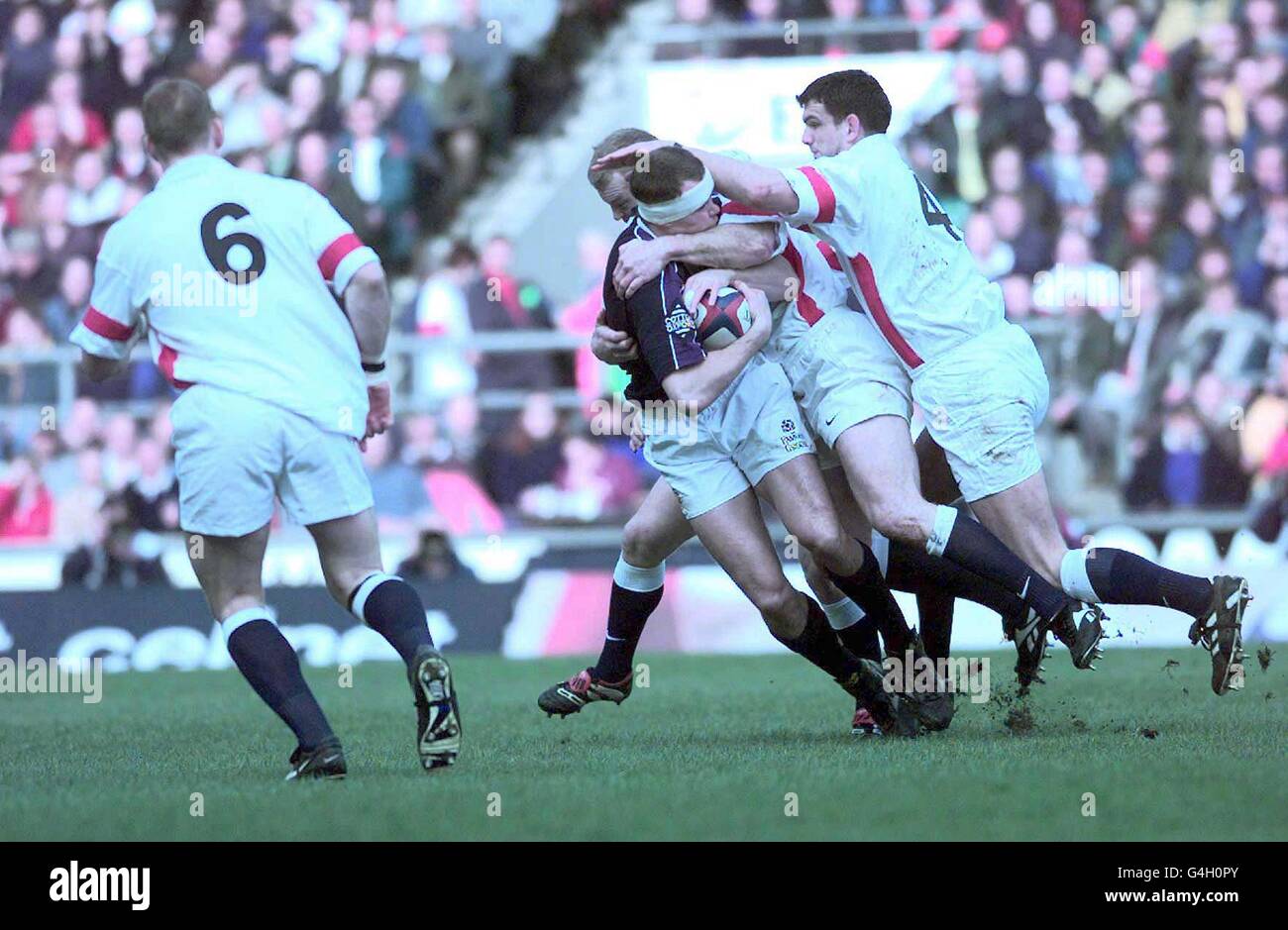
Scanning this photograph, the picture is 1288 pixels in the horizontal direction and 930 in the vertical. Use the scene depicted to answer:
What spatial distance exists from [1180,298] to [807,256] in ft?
24.7

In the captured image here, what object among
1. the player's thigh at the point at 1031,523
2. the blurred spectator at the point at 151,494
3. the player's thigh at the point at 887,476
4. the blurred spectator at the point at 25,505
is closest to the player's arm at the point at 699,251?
the player's thigh at the point at 887,476

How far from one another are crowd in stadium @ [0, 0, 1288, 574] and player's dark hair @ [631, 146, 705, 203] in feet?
20.9

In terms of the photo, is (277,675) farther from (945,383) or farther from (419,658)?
(945,383)

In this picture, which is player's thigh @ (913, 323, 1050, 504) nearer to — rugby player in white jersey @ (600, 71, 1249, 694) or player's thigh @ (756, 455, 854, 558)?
rugby player in white jersey @ (600, 71, 1249, 694)

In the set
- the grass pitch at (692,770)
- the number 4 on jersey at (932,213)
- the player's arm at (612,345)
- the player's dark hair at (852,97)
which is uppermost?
the player's dark hair at (852,97)

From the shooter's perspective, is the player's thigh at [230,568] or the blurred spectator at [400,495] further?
the blurred spectator at [400,495]

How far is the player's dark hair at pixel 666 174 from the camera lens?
21.8 feet

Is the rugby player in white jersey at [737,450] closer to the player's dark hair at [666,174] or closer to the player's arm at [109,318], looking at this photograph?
the player's dark hair at [666,174]

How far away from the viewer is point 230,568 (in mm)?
6074

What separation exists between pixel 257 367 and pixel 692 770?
180cm

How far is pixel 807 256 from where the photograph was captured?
7.18 metres

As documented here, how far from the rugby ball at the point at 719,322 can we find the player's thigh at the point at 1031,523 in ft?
3.37

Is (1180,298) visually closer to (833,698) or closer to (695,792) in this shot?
(833,698)
